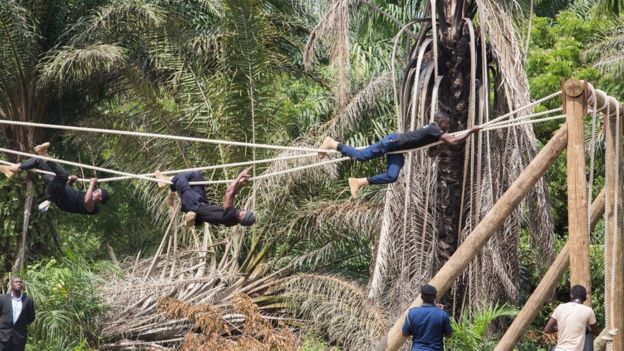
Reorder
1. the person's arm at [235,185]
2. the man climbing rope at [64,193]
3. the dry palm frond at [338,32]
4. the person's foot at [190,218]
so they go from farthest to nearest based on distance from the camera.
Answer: the dry palm frond at [338,32], the man climbing rope at [64,193], the person's foot at [190,218], the person's arm at [235,185]

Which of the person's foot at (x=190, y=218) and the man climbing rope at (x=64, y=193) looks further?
the man climbing rope at (x=64, y=193)

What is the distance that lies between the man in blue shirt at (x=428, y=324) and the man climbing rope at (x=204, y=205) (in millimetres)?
2140

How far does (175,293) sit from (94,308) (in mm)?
1274

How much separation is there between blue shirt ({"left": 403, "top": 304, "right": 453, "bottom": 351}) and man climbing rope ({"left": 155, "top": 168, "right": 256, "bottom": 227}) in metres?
2.17

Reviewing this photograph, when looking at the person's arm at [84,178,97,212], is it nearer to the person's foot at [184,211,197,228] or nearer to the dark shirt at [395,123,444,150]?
the person's foot at [184,211,197,228]

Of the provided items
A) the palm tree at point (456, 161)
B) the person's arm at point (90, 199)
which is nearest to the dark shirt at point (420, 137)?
the palm tree at point (456, 161)

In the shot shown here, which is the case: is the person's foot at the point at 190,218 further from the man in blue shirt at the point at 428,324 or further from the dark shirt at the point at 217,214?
the man in blue shirt at the point at 428,324

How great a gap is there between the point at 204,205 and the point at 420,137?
2.09 meters

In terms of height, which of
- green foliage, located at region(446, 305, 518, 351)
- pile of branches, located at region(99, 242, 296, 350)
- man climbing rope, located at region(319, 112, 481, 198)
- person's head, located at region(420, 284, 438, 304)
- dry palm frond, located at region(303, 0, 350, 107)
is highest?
dry palm frond, located at region(303, 0, 350, 107)

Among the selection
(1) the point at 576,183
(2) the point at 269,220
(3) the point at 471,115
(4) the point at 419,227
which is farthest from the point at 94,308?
(1) the point at 576,183

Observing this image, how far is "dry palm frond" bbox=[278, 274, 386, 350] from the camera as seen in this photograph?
1415 cm

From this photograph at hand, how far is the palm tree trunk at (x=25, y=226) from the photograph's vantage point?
1688 centimetres

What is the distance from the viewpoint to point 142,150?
683 inches

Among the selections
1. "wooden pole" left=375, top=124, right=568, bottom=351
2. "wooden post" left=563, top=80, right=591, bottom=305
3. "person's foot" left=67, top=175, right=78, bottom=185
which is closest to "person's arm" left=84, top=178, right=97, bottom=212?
"person's foot" left=67, top=175, right=78, bottom=185
